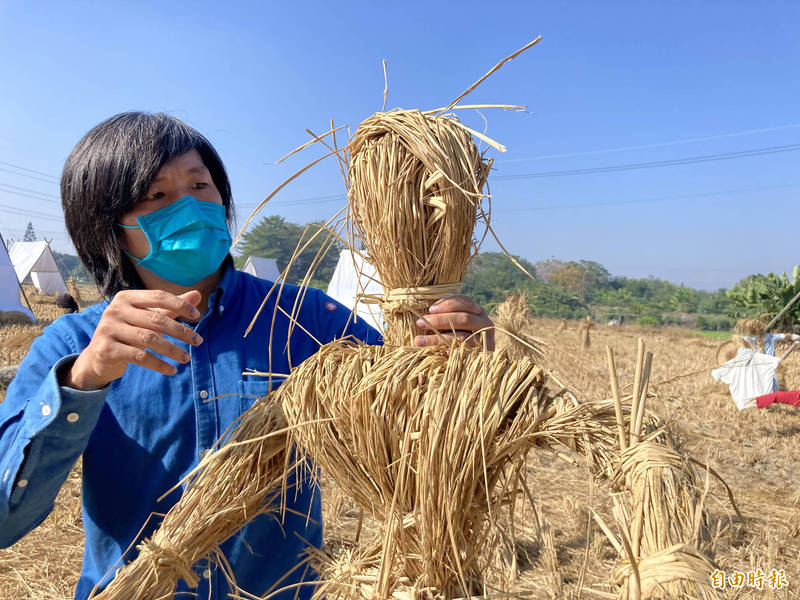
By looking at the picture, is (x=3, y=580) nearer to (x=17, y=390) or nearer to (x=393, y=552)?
(x=17, y=390)

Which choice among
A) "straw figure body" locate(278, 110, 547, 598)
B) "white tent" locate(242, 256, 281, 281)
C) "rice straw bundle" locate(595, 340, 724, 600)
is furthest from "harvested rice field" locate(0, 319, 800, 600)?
"white tent" locate(242, 256, 281, 281)

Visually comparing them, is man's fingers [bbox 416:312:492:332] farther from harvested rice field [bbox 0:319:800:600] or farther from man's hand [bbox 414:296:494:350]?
harvested rice field [bbox 0:319:800:600]

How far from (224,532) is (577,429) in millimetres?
809

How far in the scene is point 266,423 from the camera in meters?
1.07

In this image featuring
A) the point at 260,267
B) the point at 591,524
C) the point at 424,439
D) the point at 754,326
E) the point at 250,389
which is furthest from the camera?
the point at 260,267

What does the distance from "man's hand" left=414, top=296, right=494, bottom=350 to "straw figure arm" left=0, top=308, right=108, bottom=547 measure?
69 cm

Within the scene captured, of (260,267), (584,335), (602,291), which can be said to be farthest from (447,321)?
(602,291)

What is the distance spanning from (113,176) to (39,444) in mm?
695

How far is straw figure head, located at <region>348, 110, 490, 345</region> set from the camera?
97 cm

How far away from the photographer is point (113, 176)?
1.37 metres

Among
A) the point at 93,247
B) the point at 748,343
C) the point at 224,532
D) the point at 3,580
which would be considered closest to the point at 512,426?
the point at 224,532

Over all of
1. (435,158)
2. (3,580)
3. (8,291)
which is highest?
(435,158)

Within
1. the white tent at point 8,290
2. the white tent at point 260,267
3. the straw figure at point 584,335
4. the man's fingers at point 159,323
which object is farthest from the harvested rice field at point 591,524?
the white tent at point 260,267

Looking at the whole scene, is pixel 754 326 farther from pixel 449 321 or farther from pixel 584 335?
pixel 449 321
